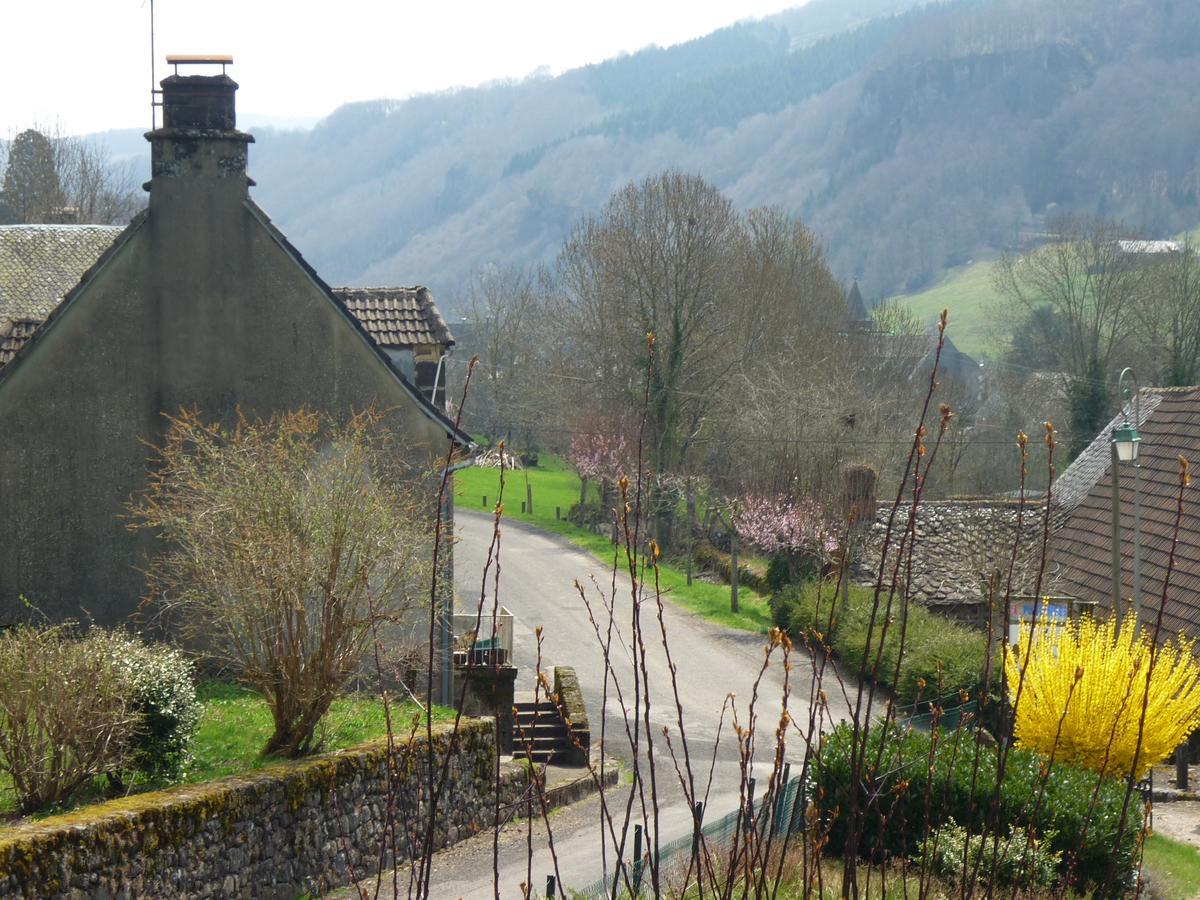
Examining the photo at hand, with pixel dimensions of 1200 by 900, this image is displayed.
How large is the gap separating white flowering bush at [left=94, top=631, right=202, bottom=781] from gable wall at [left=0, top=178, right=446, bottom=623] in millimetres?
5491

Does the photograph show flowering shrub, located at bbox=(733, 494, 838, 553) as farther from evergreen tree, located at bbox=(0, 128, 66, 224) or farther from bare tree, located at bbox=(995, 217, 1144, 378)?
evergreen tree, located at bbox=(0, 128, 66, 224)

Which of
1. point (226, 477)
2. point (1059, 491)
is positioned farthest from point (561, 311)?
point (226, 477)

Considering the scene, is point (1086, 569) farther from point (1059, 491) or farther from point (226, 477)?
point (226, 477)

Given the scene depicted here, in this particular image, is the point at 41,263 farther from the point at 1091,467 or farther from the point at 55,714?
the point at 1091,467

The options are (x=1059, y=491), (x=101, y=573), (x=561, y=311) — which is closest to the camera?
(x=101, y=573)

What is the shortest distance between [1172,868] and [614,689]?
58.3 feet

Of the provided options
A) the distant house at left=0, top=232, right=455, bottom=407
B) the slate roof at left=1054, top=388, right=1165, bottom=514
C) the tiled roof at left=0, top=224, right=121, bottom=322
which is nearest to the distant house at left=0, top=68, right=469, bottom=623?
the distant house at left=0, top=232, right=455, bottom=407

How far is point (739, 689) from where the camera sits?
95.5 feet

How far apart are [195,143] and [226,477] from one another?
19.7 feet

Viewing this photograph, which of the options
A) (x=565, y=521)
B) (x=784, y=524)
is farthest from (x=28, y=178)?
(x=784, y=524)

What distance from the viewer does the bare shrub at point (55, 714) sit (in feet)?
40.9

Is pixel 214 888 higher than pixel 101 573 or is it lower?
lower

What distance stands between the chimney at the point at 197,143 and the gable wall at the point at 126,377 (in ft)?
0.27

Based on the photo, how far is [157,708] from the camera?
1378 centimetres
